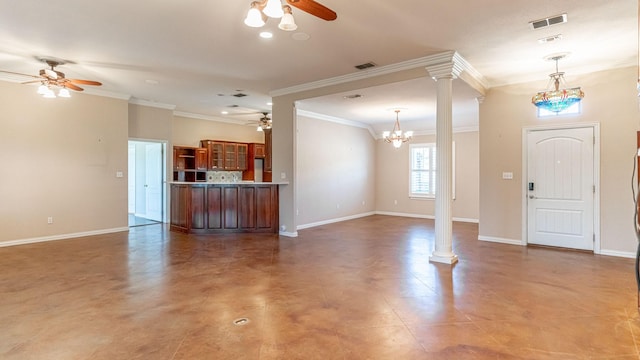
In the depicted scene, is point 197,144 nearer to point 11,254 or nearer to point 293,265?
point 11,254

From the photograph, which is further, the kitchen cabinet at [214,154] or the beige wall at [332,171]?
the kitchen cabinet at [214,154]

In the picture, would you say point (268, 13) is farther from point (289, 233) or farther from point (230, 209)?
point (230, 209)

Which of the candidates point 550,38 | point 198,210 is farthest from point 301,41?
point 198,210

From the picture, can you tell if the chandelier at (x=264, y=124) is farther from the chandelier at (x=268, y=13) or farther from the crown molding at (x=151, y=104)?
the chandelier at (x=268, y=13)

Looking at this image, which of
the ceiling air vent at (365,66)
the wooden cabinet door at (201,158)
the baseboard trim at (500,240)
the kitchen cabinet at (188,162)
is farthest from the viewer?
the wooden cabinet door at (201,158)

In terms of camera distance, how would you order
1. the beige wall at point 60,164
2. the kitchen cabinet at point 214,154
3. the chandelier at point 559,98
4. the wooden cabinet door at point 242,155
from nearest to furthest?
the chandelier at point 559,98 < the beige wall at point 60,164 < the kitchen cabinet at point 214,154 < the wooden cabinet door at point 242,155

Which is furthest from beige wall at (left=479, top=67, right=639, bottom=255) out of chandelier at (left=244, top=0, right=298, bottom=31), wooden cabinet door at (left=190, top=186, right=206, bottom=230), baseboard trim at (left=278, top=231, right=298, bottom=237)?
wooden cabinet door at (left=190, top=186, right=206, bottom=230)

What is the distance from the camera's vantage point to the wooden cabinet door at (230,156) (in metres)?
9.90

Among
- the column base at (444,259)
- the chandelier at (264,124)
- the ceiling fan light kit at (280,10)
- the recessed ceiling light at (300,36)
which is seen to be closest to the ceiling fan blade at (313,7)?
the ceiling fan light kit at (280,10)

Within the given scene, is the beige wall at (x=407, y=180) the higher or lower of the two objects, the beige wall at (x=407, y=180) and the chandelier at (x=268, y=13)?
the lower

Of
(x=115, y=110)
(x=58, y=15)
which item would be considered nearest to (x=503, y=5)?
(x=58, y=15)

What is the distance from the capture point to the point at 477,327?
9.00ft

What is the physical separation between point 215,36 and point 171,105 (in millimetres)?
4822

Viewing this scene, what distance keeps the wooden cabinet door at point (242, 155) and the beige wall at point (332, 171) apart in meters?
3.14
